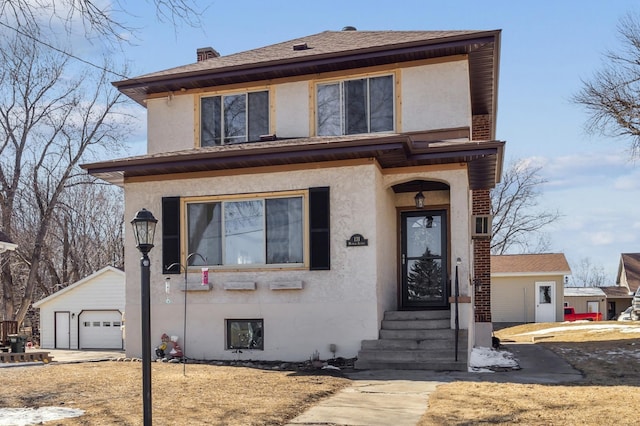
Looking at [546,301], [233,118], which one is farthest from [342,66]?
[546,301]

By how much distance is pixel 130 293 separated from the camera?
13250mm

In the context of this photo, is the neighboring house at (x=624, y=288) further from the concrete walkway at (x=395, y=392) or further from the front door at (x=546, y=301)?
the concrete walkway at (x=395, y=392)

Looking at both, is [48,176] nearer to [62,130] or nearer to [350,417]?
[62,130]

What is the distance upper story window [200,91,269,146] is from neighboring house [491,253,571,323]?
76.7ft

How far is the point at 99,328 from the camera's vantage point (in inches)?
1007

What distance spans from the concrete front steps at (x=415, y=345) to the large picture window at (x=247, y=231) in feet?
6.57

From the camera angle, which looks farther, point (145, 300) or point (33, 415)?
point (33, 415)

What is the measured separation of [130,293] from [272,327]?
2.99 metres

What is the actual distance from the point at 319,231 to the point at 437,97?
3.46 meters

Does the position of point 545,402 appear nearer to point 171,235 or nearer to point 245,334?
point 245,334

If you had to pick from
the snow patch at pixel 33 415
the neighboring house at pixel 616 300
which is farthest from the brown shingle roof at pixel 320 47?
the neighboring house at pixel 616 300

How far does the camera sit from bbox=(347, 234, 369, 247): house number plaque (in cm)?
1182

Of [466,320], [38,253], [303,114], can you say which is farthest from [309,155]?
[38,253]

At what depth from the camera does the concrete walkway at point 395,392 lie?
7.11 m
